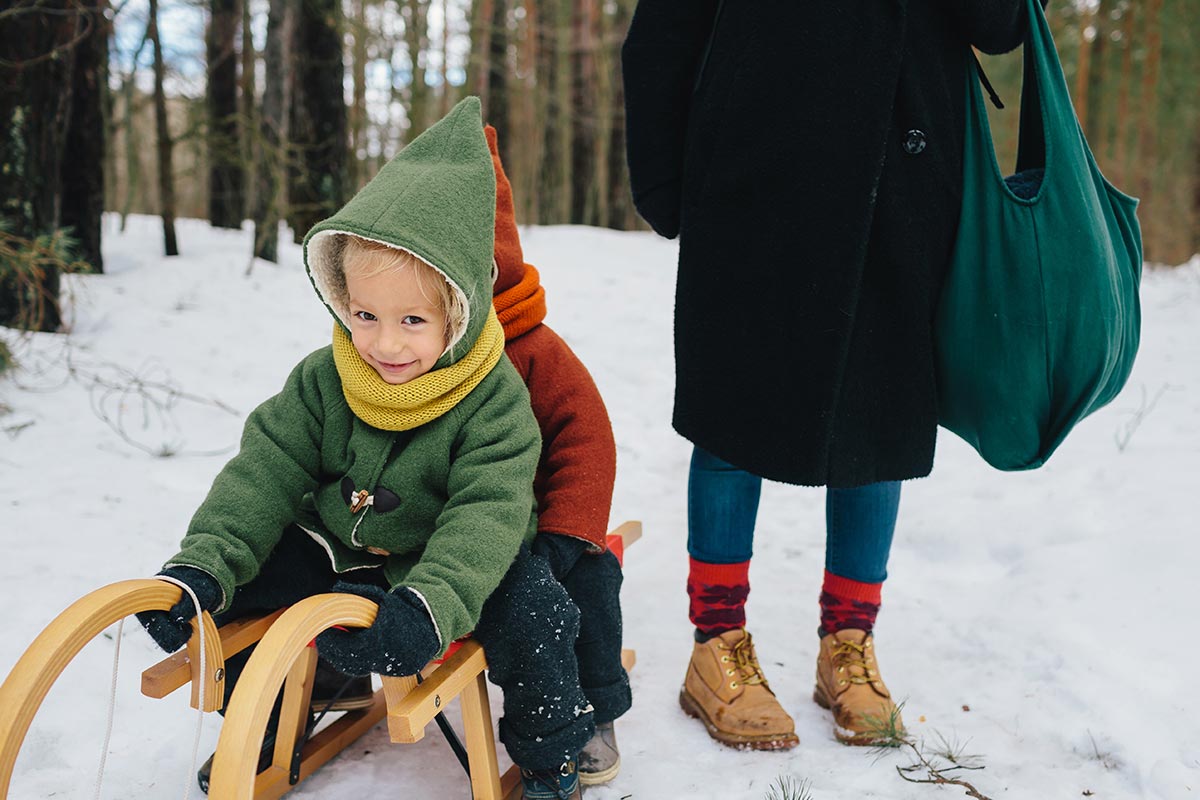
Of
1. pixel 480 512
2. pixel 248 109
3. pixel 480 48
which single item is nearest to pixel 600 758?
pixel 480 512

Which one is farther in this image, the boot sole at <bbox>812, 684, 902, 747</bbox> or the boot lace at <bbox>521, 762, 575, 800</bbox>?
the boot sole at <bbox>812, 684, 902, 747</bbox>

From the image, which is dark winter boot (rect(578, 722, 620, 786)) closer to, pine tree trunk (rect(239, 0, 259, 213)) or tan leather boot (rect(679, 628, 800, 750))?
tan leather boot (rect(679, 628, 800, 750))

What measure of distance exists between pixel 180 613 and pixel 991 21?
5.47 feet

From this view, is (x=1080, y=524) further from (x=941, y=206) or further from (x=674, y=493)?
(x=941, y=206)

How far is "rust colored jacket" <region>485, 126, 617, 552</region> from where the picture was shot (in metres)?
1.76

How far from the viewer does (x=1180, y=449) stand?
3.50 metres

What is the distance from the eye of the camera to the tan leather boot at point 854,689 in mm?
2002

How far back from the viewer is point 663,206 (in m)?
2.07

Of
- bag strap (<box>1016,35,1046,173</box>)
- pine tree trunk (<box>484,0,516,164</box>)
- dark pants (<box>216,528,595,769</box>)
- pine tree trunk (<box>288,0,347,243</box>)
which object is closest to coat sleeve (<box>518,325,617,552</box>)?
dark pants (<box>216,528,595,769</box>)

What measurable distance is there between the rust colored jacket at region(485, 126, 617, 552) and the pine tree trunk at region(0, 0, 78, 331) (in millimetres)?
2687

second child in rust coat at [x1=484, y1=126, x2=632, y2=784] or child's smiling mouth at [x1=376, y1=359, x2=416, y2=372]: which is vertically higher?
child's smiling mouth at [x1=376, y1=359, x2=416, y2=372]

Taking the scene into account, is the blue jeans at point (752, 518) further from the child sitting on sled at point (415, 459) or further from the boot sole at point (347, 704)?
the boot sole at point (347, 704)

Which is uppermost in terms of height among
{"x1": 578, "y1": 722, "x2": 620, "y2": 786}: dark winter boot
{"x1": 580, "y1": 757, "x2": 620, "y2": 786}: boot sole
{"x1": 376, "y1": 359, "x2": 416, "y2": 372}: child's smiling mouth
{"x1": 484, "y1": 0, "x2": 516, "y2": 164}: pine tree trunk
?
{"x1": 484, "y1": 0, "x2": 516, "y2": 164}: pine tree trunk

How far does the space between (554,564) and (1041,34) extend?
4.22ft
